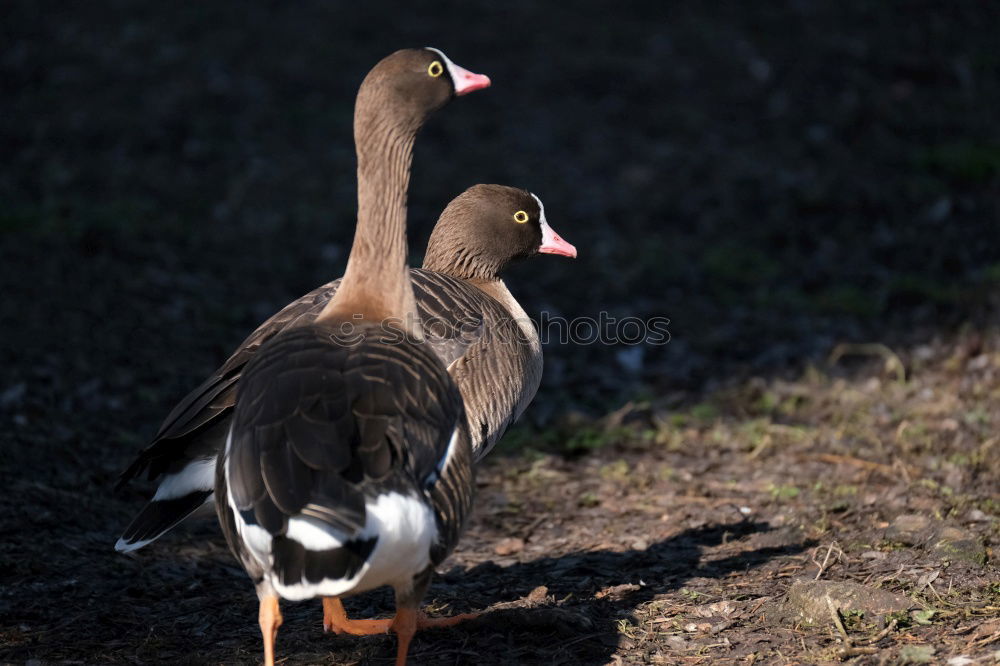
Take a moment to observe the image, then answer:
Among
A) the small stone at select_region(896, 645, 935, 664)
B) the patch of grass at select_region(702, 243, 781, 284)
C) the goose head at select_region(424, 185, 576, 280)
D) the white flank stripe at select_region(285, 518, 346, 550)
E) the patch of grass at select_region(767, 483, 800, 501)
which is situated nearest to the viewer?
the white flank stripe at select_region(285, 518, 346, 550)

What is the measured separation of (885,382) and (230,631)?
4805mm

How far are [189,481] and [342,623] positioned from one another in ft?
2.82

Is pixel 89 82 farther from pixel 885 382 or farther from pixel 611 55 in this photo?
pixel 885 382

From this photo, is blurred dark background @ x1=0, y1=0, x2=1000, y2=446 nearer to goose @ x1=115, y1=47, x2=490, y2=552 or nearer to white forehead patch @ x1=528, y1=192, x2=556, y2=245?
white forehead patch @ x1=528, y1=192, x2=556, y2=245

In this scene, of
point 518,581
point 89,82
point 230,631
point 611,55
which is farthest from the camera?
point 611,55

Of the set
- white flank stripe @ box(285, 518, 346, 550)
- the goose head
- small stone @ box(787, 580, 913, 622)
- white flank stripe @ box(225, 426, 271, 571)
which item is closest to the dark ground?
small stone @ box(787, 580, 913, 622)

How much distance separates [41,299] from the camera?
7.73 metres

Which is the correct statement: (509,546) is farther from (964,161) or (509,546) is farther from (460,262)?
(964,161)

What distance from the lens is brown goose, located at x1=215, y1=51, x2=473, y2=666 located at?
3295 mm

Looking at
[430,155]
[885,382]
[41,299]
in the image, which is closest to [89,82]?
[430,155]

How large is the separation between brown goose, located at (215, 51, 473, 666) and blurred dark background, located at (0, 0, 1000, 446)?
268cm

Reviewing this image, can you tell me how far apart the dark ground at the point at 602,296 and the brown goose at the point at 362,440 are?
856 mm

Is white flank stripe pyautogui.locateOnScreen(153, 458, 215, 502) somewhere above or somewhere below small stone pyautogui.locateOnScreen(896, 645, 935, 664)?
above

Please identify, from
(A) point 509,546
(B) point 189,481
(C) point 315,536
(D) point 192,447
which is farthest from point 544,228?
(C) point 315,536
